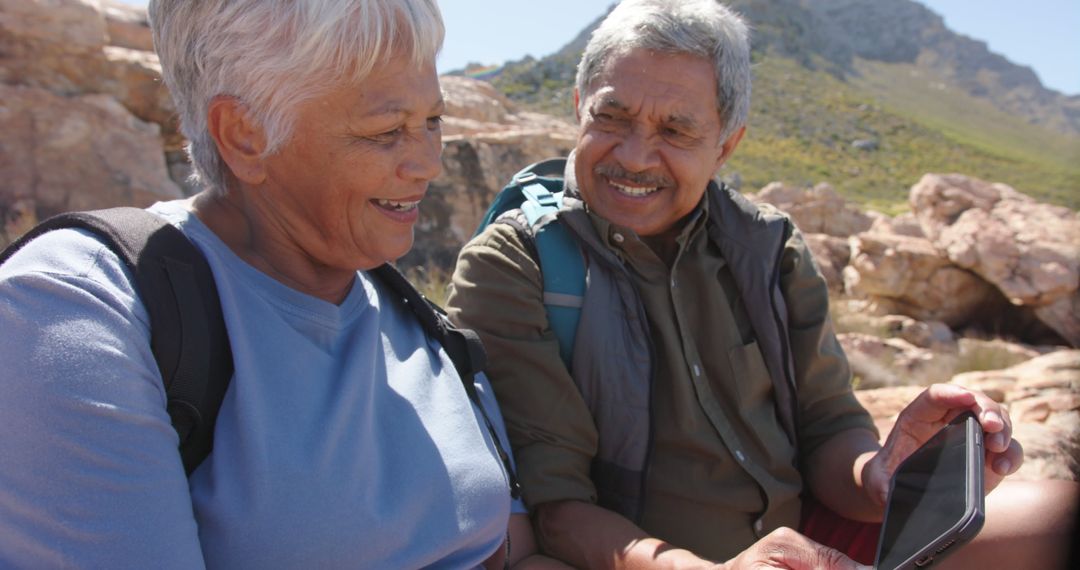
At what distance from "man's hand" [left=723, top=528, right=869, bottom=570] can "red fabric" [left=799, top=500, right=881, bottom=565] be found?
69cm

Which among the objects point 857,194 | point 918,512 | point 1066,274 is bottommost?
point 857,194

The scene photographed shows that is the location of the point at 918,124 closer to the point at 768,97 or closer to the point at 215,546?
the point at 768,97

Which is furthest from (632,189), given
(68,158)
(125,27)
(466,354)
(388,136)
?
(125,27)

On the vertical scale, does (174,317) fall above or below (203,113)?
below

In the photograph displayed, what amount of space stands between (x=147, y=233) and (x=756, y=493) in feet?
5.50

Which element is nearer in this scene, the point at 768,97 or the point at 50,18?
the point at 50,18

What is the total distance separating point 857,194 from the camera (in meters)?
36.7

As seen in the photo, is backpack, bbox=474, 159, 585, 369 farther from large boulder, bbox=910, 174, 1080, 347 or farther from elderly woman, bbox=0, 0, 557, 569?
large boulder, bbox=910, 174, 1080, 347

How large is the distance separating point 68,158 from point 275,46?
5010 mm

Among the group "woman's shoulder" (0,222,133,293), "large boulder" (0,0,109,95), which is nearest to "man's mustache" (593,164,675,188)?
"woman's shoulder" (0,222,133,293)

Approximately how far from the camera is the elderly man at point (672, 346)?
2.07 metres

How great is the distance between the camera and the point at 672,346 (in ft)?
7.29

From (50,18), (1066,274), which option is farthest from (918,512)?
(1066,274)

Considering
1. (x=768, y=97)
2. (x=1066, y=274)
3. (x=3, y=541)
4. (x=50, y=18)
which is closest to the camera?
(x=3, y=541)
